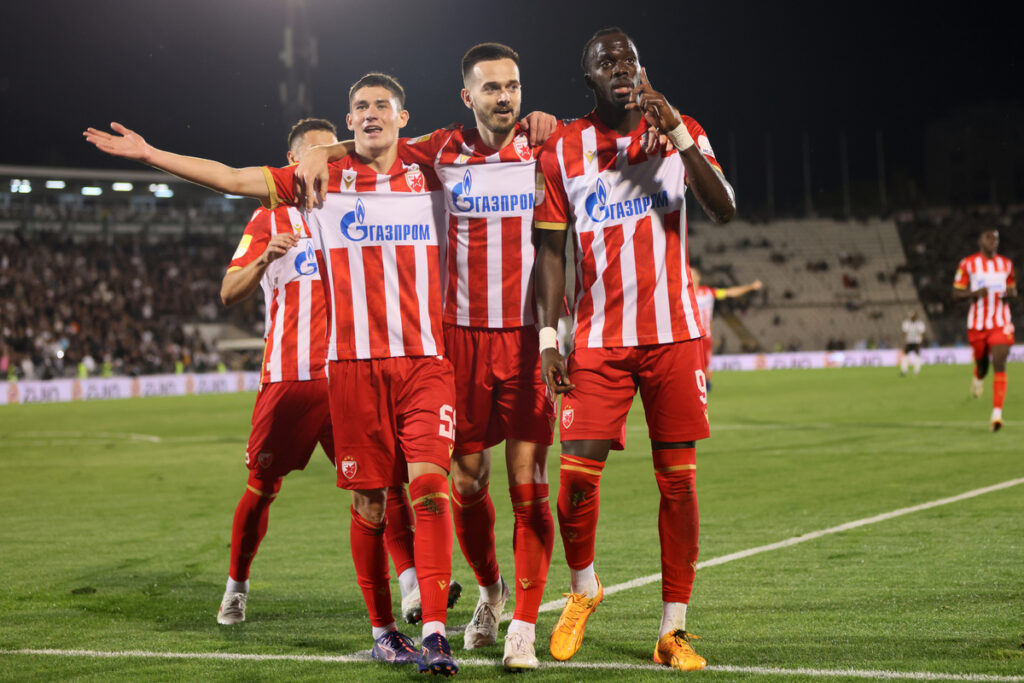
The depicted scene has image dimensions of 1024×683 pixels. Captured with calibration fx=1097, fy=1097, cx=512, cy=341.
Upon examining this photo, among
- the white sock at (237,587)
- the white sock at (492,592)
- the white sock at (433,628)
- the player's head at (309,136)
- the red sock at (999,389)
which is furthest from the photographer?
the red sock at (999,389)

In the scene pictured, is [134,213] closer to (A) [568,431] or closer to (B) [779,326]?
(B) [779,326]

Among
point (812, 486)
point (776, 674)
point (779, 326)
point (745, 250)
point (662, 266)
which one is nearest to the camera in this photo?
point (776, 674)

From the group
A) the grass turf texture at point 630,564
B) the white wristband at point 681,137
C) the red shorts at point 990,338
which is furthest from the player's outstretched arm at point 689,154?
the red shorts at point 990,338

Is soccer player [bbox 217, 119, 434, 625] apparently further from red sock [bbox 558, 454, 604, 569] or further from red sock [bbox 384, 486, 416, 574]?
red sock [bbox 558, 454, 604, 569]

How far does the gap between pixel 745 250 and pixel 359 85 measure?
54.0 meters

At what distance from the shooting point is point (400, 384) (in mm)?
4691

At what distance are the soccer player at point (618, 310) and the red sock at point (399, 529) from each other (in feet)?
3.14

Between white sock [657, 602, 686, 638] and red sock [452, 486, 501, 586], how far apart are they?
97 cm

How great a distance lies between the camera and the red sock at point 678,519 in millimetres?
4492

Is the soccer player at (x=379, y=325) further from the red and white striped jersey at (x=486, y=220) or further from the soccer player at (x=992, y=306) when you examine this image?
the soccer player at (x=992, y=306)

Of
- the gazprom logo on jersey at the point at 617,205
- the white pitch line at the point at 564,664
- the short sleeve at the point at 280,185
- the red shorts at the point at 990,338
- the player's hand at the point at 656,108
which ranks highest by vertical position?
the player's hand at the point at 656,108

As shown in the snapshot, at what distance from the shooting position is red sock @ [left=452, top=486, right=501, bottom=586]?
5.07 metres

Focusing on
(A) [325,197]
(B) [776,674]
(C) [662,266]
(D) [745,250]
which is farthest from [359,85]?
(D) [745,250]

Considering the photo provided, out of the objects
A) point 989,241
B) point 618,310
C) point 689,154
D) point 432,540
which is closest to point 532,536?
point 432,540
